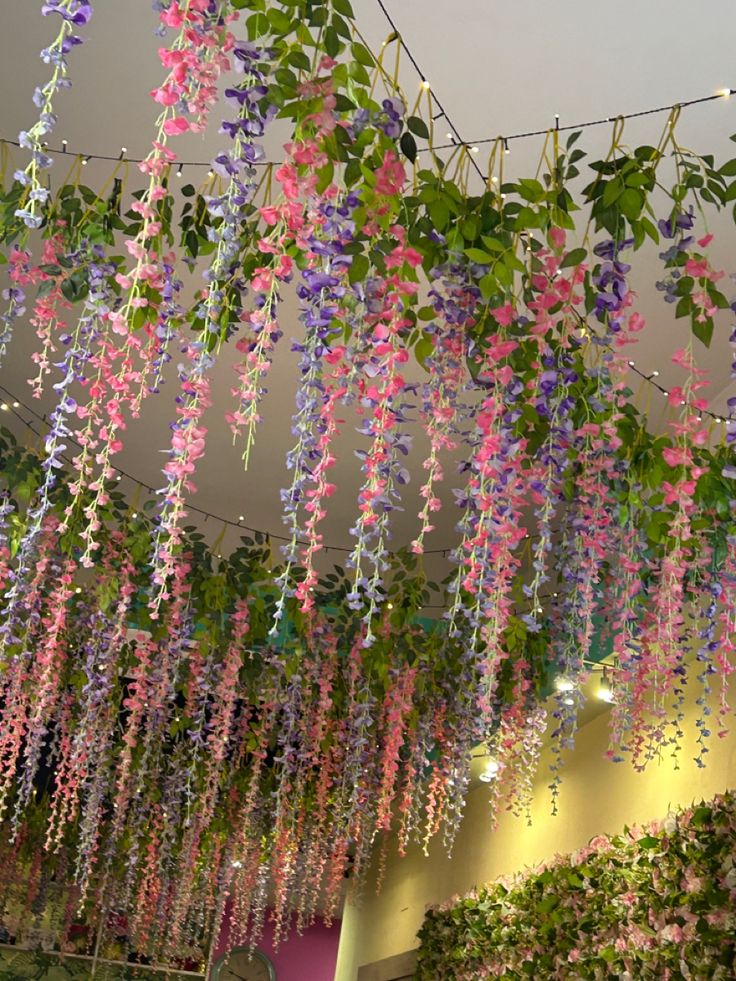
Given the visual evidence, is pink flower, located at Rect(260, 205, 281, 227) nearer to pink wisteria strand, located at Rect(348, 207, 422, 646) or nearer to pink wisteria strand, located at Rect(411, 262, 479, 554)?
pink wisteria strand, located at Rect(348, 207, 422, 646)

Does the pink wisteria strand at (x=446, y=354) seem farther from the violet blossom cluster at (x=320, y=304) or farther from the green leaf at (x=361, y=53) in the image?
the green leaf at (x=361, y=53)

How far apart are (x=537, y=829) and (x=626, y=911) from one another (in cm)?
150

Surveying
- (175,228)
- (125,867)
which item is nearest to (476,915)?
(125,867)

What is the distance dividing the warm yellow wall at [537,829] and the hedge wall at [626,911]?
0.71 ft

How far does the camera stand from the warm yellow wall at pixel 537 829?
4.29 meters

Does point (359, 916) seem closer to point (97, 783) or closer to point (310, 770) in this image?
point (310, 770)

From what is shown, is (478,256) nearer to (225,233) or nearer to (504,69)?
(225,233)

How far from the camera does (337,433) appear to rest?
2246mm

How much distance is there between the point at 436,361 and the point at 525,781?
3.16 meters

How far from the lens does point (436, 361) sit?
2.38m

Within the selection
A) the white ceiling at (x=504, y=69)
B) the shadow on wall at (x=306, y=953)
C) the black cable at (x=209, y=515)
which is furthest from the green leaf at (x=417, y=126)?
the shadow on wall at (x=306, y=953)

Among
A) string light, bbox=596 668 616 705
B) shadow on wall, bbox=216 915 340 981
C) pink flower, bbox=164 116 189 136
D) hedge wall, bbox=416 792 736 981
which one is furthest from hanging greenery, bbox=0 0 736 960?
shadow on wall, bbox=216 915 340 981

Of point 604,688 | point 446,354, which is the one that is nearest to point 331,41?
point 446,354

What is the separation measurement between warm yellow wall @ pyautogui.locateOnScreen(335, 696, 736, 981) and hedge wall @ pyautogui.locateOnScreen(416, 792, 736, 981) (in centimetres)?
22
